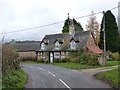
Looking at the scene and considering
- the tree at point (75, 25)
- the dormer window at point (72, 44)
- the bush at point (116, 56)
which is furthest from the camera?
the tree at point (75, 25)

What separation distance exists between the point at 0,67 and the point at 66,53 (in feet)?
138

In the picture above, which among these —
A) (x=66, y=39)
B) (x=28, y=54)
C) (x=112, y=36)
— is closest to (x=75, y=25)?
(x=28, y=54)

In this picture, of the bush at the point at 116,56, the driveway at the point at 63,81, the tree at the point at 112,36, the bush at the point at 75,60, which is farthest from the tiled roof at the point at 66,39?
the driveway at the point at 63,81

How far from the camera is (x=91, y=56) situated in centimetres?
4812

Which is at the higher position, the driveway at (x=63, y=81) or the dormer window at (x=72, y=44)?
the dormer window at (x=72, y=44)

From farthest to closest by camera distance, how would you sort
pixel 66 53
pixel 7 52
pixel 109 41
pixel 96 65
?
pixel 109 41, pixel 66 53, pixel 96 65, pixel 7 52

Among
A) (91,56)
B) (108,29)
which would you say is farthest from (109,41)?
(91,56)

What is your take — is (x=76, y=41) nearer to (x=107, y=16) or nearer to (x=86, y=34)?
(x=86, y=34)

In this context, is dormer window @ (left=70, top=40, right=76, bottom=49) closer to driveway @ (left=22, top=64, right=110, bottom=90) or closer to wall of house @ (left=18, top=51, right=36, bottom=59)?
wall of house @ (left=18, top=51, right=36, bottom=59)

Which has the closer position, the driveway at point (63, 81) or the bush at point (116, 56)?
the driveway at point (63, 81)

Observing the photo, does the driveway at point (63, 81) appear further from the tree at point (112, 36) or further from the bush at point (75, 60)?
the tree at point (112, 36)

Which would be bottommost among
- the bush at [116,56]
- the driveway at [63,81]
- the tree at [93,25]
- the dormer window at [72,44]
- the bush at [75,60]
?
the driveway at [63,81]

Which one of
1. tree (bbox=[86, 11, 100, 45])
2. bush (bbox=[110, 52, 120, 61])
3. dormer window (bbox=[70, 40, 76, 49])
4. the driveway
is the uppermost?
tree (bbox=[86, 11, 100, 45])

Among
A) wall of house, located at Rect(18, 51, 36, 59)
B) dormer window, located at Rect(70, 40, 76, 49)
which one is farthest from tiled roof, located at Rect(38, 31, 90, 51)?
wall of house, located at Rect(18, 51, 36, 59)
